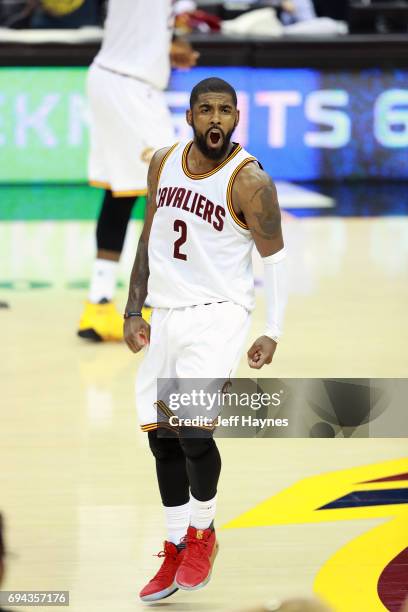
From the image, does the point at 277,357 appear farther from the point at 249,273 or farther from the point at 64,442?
the point at 249,273

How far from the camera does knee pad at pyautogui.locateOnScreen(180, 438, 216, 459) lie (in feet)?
11.3

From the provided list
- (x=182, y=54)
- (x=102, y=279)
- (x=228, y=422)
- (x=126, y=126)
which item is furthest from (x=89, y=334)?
(x=228, y=422)

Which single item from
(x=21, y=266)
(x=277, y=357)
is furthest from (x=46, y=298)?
(x=277, y=357)

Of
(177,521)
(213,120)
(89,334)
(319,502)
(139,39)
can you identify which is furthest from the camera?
(89,334)

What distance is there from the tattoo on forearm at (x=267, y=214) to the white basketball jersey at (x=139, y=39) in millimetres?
2781

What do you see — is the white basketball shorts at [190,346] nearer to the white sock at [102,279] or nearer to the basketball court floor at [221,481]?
the basketball court floor at [221,481]

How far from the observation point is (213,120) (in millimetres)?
3398

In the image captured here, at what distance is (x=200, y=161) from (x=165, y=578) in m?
1.19

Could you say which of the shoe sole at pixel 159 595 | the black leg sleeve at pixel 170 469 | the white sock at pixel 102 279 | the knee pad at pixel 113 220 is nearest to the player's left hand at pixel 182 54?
the knee pad at pixel 113 220

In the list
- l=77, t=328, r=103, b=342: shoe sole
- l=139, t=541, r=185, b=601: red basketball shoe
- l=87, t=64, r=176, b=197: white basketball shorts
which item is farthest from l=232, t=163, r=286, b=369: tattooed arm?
l=77, t=328, r=103, b=342: shoe sole

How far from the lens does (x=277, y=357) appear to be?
19.8 feet

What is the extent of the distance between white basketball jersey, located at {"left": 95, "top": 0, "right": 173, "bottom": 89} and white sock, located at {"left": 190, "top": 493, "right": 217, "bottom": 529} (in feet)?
10.1

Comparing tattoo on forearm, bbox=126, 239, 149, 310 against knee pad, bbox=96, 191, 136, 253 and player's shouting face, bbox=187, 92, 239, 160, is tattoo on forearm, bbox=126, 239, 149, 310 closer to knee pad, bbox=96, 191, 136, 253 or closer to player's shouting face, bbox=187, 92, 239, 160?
player's shouting face, bbox=187, 92, 239, 160

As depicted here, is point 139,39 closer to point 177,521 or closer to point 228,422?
point 228,422
